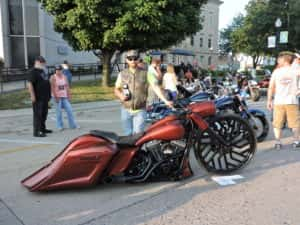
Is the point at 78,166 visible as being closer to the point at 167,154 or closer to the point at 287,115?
the point at 167,154

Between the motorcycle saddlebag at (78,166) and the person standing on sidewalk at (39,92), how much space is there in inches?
147

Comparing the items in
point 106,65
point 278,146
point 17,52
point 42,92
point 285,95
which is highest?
point 17,52

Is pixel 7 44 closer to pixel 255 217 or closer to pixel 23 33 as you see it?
pixel 23 33

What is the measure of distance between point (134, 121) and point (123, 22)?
1012 cm

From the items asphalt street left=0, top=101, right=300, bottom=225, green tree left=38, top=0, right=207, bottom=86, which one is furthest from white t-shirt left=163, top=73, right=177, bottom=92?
green tree left=38, top=0, right=207, bottom=86

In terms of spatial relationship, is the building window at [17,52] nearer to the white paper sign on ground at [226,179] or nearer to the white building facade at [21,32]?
the white building facade at [21,32]

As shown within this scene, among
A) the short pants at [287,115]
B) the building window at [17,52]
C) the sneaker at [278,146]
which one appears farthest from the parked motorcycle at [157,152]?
the building window at [17,52]

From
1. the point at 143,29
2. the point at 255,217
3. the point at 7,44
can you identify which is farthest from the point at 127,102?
the point at 7,44

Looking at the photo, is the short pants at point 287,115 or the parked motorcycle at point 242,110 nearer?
the short pants at point 287,115

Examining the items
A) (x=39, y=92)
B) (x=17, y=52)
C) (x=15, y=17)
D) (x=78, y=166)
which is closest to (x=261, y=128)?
(x=78, y=166)

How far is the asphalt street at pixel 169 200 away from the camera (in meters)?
3.48

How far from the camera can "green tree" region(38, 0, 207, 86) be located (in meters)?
14.4

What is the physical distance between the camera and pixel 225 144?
15.5ft

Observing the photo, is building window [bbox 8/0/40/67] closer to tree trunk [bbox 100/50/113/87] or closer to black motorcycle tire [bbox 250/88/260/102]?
tree trunk [bbox 100/50/113/87]
